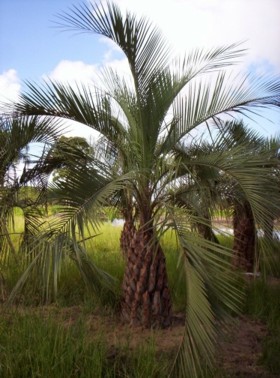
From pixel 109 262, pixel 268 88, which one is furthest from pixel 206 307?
pixel 109 262

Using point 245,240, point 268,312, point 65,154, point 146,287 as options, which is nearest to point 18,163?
point 65,154

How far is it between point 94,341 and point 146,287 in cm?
116

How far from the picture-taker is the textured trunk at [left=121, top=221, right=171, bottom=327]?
14.5 feet

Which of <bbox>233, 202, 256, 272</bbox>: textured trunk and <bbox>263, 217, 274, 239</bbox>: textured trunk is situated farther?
<bbox>233, 202, 256, 272</bbox>: textured trunk

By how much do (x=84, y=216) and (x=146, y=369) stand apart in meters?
1.21

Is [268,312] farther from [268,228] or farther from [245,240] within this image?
[245,240]

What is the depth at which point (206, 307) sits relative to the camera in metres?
2.89

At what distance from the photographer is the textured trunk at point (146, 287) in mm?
4426

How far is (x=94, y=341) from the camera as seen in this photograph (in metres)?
3.41

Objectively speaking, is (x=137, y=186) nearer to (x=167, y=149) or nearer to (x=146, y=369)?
(x=167, y=149)

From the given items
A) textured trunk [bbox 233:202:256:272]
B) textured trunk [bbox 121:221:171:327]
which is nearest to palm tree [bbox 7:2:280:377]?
textured trunk [bbox 121:221:171:327]

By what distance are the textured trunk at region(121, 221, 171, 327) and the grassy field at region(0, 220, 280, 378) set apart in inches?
6.0

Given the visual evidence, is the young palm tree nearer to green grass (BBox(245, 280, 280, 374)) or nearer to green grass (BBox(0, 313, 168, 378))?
green grass (BBox(0, 313, 168, 378))

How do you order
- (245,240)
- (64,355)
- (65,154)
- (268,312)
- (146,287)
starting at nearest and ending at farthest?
(64,355)
(65,154)
(146,287)
(268,312)
(245,240)
